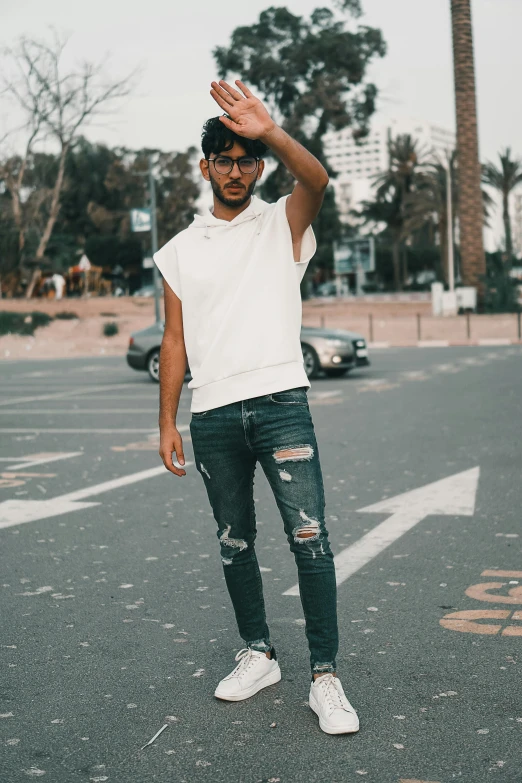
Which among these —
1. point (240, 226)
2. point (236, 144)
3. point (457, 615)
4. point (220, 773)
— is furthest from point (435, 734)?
point (236, 144)

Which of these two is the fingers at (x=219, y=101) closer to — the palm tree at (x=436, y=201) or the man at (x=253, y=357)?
the man at (x=253, y=357)

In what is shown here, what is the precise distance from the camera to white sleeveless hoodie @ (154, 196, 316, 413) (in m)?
3.45

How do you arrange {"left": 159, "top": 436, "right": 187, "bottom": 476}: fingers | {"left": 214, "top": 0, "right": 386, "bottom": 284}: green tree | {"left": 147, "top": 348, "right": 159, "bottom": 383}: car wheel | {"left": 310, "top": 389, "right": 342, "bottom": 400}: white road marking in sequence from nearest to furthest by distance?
{"left": 159, "top": 436, "right": 187, "bottom": 476}: fingers
{"left": 310, "top": 389, "right": 342, "bottom": 400}: white road marking
{"left": 147, "top": 348, "right": 159, "bottom": 383}: car wheel
{"left": 214, "top": 0, "right": 386, "bottom": 284}: green tree

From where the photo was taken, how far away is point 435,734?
10.6ft

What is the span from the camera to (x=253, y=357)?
3439 millimetres

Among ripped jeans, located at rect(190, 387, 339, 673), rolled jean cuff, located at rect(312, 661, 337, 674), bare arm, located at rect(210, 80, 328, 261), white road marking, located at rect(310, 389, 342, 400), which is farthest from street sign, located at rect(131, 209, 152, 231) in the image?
rolled jean cuff, located at rect(312, 661, 337, 674)

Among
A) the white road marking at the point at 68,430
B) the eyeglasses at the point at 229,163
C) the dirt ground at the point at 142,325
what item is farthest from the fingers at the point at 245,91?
the dirt ground at the point at 142,325

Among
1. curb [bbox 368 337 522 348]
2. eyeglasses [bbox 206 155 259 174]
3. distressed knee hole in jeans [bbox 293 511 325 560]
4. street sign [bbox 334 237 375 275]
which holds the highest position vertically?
street sign [bbox 334 237 375 275]

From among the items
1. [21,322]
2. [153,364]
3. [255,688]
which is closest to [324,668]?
[255,688]

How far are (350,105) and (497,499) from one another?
1996 inches

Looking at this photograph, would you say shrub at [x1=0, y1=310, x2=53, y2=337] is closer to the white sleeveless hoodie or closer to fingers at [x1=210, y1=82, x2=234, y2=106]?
the white sleeveless hoodie

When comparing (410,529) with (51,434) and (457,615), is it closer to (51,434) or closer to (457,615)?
(457,615)

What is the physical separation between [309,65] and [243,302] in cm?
5454

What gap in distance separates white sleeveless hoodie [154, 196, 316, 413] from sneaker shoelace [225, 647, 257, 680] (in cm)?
91
